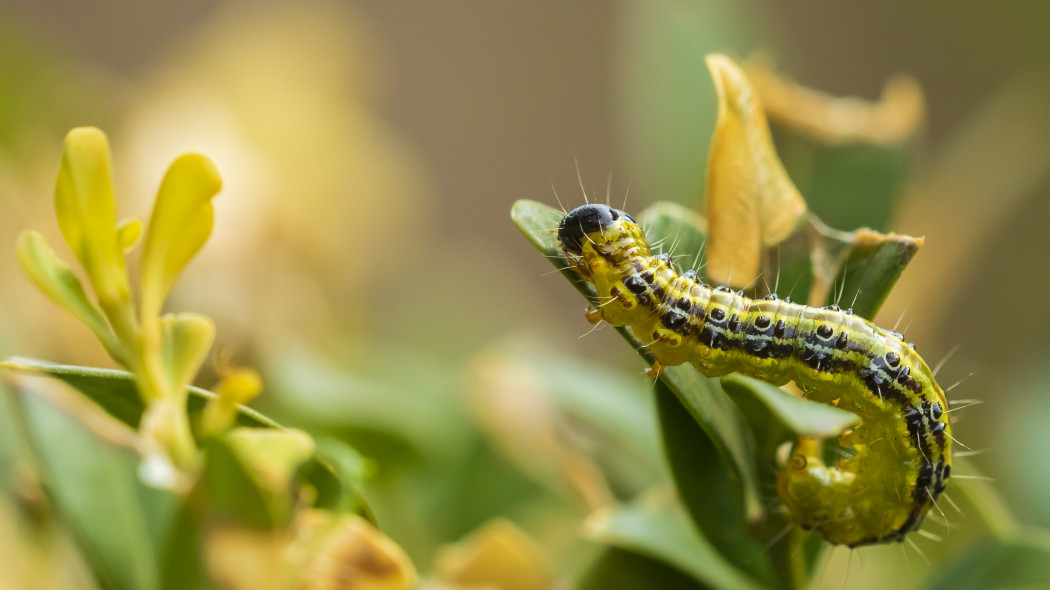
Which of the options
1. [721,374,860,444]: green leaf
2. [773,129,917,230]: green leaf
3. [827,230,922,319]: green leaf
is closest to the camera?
[721,374,860,444]: green leaf

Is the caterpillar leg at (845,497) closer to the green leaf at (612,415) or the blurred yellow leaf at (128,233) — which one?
the green leaf at (612,415)

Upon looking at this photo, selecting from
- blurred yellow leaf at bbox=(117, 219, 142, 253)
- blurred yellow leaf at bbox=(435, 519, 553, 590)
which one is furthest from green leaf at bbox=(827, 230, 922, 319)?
blurred yellow leaf at bbox=(117, 219, 142, 253)

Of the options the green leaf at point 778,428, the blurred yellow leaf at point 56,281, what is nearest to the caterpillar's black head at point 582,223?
the green leaf at point 778,428

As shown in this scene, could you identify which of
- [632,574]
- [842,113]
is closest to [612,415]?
[632,574]

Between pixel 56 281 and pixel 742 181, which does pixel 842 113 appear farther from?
pixel 56 281

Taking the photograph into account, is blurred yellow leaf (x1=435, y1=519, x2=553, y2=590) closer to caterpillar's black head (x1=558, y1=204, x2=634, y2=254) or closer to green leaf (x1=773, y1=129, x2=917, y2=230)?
caterpillar's black head (x1=558, y1=204, x2=634, y2=254)

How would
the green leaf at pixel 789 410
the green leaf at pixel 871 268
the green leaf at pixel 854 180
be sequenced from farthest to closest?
the green leaf at pixel 854 180 < the green leaf at pixel 871 268 < the green leaf at pixel 789 410

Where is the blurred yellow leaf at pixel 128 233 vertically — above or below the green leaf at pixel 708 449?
above
